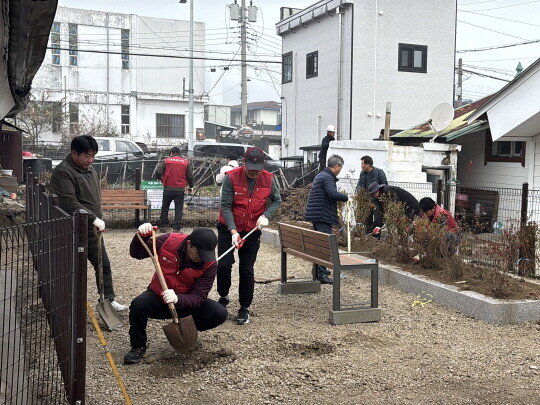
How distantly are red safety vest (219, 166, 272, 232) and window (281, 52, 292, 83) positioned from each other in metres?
21.7

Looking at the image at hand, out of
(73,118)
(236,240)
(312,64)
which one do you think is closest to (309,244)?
(236,240)

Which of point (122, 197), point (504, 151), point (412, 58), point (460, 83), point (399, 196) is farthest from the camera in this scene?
point (460, 83)

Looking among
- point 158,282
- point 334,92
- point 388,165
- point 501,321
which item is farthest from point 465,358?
point 334,92

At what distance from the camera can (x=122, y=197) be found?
13.4 m

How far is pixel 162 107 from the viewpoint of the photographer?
39.0 metres

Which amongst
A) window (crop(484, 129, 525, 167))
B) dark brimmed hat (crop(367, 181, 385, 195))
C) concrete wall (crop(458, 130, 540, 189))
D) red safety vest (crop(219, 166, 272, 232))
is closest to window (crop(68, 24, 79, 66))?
concrete wall (crop(458, 130, 540, 189))

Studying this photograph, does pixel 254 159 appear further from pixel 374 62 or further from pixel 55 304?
pixel 374 62

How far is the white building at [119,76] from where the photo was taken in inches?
1442

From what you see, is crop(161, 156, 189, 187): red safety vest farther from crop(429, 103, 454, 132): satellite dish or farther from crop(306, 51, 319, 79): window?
crop(306, 51, 319, 79): window

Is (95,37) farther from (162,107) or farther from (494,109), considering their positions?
(494,109)

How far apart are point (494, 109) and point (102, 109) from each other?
1103 inches

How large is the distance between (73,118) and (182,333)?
1326 inches

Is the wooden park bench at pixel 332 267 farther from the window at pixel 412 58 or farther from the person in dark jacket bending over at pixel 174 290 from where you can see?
the window at pixel 412 58

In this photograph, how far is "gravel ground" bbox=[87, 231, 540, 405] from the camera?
4.46 metres
